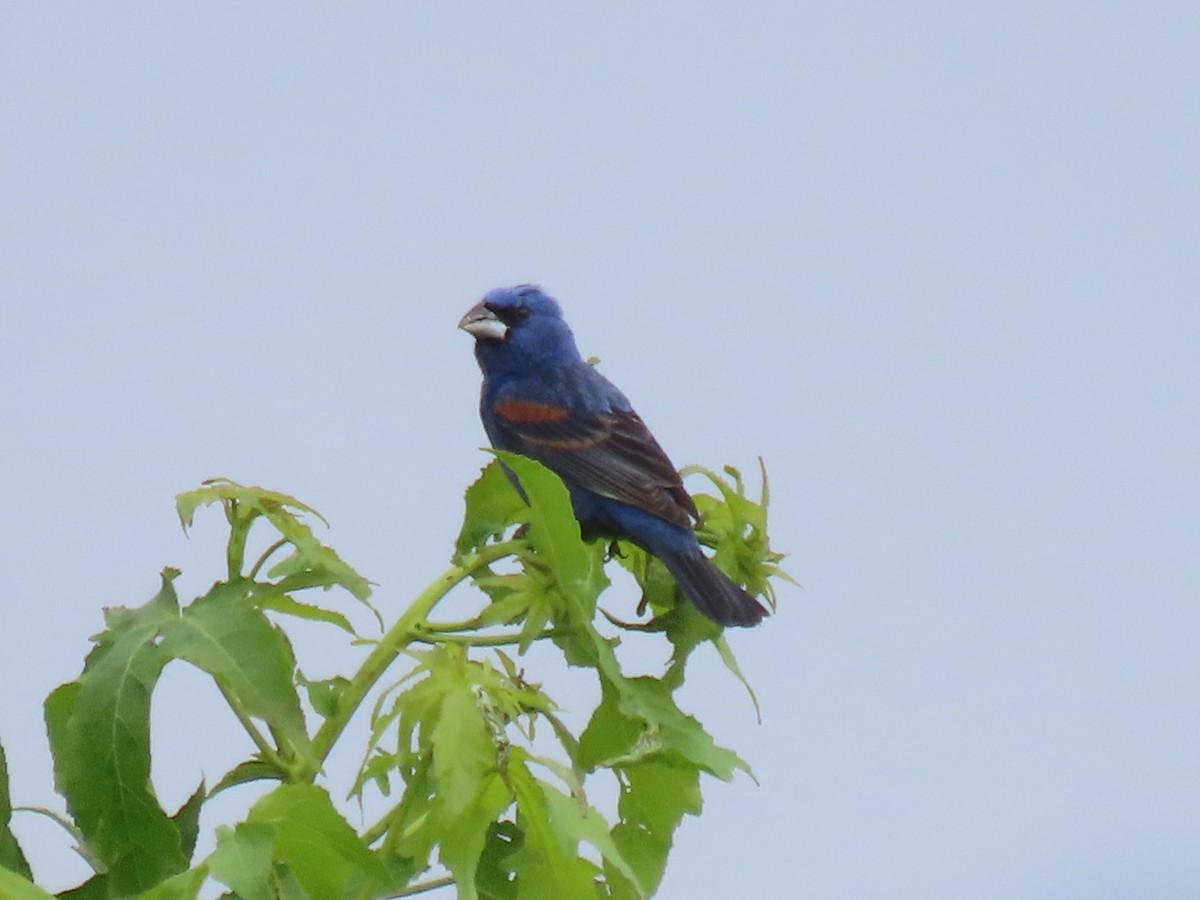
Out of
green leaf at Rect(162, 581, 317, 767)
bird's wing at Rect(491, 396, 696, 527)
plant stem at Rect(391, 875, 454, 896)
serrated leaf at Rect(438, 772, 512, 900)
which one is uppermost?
bird's wing at Rect(491, 396, 696, 527)

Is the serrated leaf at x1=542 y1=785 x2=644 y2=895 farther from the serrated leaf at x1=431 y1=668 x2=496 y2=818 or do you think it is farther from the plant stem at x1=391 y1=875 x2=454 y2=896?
the plant stem at x1=391 y1=875 x2=454 y2=896

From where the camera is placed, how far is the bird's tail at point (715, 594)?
3.19m

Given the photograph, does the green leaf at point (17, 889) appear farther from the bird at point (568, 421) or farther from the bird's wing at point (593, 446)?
the bird's wing at point (593, 446)

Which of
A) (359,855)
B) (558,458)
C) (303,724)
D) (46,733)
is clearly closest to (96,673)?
(46,733)

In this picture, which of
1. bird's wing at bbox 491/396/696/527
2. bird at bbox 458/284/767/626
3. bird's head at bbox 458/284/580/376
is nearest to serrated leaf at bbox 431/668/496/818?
bird at bbox 458/284/767/626

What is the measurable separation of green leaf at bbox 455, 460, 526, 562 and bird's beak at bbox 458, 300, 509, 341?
11.5 ft

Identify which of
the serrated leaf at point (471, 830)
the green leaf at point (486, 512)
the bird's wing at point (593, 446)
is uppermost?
the bird's wing at point (593, 446)

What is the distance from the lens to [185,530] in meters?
3.13

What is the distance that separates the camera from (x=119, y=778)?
2879 mm

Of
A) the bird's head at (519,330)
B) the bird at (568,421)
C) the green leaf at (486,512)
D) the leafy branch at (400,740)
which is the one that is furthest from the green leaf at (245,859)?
the bird's head at (519,330)

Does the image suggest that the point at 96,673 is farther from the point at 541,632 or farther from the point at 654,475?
the point at 654,475

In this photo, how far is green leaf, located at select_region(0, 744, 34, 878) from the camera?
9.71 ft

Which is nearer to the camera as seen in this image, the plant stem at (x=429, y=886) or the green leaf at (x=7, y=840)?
the plant stem at (x=429, y=886)

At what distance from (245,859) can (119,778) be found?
51cm
